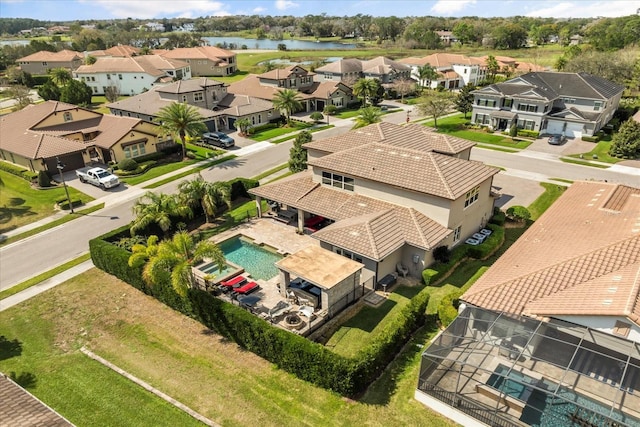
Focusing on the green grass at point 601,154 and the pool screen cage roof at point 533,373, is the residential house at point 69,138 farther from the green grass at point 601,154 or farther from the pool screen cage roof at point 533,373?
the green grass at point 601,154

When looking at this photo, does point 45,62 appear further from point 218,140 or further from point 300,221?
point 300,221

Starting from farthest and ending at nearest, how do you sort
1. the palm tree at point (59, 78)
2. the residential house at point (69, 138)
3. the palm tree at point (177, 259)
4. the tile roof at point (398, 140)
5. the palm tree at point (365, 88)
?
the palm tree at point (59, 78)
the palm tree at point (365, 88)
the residential house at point (69, 138)
the tile roof at point (398, 140)
the palm tree at point (177, 259)

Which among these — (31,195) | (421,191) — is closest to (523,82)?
(421,191)

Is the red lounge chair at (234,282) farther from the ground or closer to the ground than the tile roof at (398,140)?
closer to the ground

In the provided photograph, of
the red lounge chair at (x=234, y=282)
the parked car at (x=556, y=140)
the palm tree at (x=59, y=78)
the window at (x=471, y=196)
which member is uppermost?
the palm tree at (x=59, y=78)

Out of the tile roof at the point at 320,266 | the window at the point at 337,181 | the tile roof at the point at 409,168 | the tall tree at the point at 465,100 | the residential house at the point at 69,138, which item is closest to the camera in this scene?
the tile roof at the point at 320,266

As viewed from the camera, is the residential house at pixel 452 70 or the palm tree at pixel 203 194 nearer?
the palm tree at pixel 203 194

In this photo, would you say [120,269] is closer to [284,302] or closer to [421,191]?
[284,302]

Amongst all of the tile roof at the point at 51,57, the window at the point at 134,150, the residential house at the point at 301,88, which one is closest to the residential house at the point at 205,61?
the tile roof at the point at 51,57
